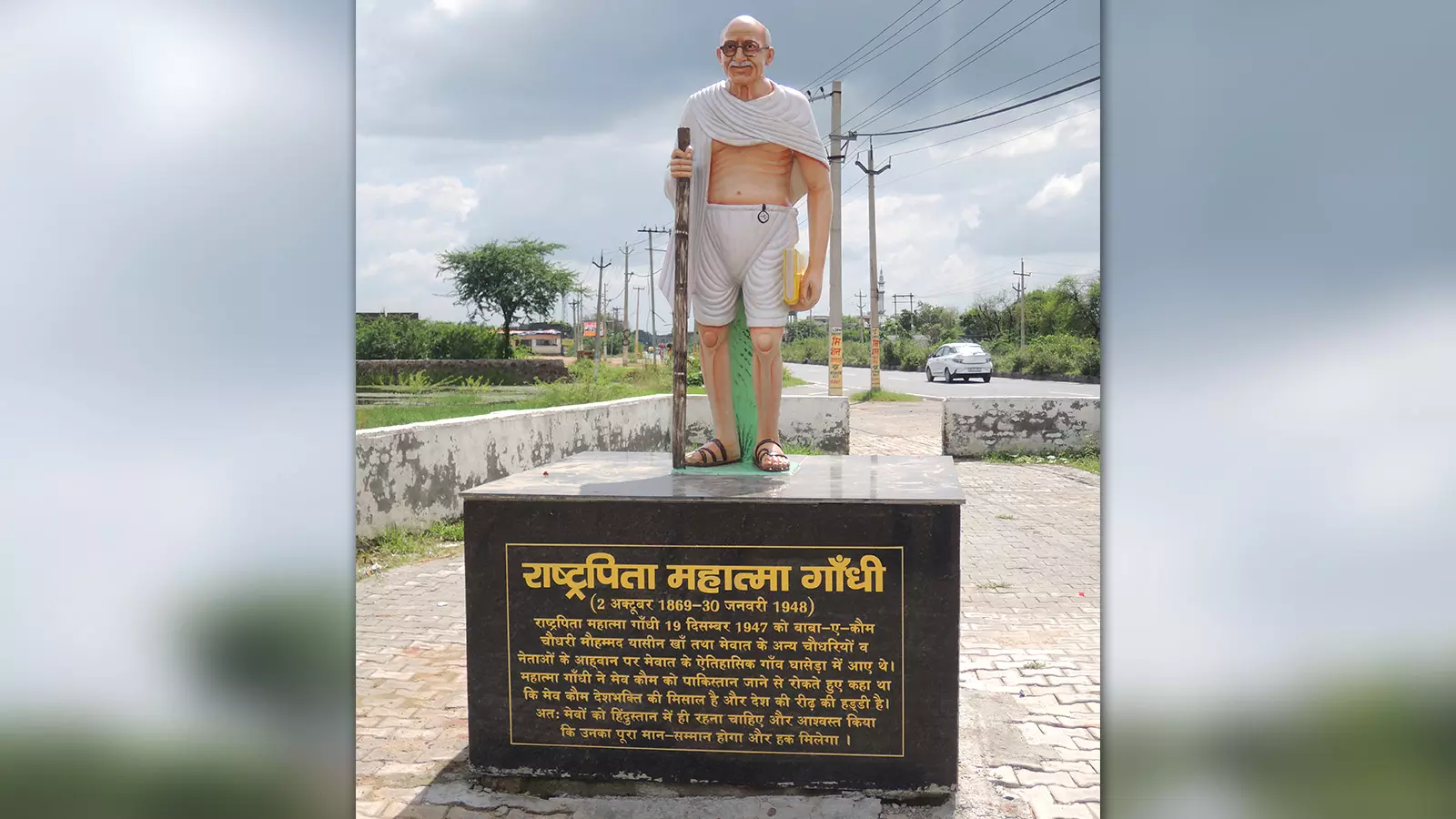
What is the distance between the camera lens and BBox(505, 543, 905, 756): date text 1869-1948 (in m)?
3.19

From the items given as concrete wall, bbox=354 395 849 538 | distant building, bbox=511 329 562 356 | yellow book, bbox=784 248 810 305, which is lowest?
concrete wall, bbox=354 395 849 538

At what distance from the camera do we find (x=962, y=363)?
2978 centimetres

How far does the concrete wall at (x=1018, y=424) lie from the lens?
11680 mm

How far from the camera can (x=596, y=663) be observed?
3285mm

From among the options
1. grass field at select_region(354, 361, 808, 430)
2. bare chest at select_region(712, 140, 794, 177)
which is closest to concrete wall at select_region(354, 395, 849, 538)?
grass field at select_region(354, 361, 808, 430)

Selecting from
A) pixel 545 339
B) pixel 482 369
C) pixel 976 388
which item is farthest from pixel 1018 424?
pixel 545 339

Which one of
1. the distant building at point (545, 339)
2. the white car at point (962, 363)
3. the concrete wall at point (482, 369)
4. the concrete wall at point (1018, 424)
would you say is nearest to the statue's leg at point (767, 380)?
the concrete wall at point (1018, 424)

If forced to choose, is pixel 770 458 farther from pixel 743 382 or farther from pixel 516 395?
pixel 516 395

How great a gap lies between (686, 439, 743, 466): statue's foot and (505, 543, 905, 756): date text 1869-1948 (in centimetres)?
81

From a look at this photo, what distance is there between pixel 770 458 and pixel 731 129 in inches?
53.4

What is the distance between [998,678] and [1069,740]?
723 mm

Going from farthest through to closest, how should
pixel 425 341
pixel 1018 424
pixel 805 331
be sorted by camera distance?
pixel 805 331 → pixel 425 341 → pixel 1018 424

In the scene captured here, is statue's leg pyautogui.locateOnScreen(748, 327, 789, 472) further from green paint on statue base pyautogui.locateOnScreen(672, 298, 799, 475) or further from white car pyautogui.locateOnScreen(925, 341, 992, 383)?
white car pyautogui.locateOnScreen(925, 341, 992, 383)
